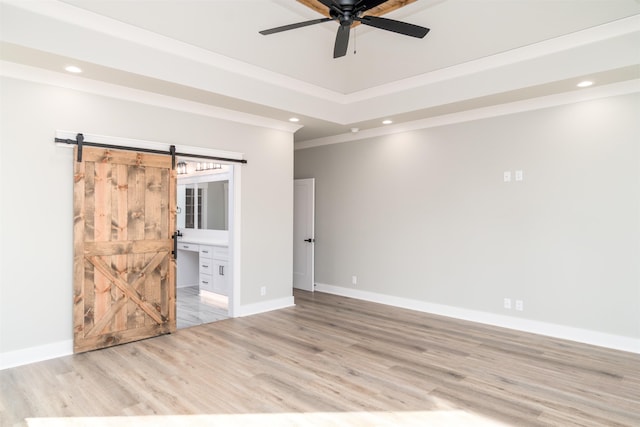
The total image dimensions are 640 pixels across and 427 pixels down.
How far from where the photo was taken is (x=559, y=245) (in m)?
4.52

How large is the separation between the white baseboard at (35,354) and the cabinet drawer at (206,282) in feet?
8.77

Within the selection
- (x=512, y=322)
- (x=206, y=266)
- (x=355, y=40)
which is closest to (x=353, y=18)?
(x=355, y=40)

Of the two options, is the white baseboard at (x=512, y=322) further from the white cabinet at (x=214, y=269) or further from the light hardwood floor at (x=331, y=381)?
the white cabinet at (x=214, y=269)

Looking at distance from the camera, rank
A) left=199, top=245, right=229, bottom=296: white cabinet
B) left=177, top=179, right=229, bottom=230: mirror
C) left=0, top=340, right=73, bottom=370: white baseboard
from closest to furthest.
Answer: left=0, top=340, right=73, bottom=370: white baseboard, left=199, top=245, right=229, bottom=296: white cabinet, left=177, top=179, right=229, bottom=230: mirror

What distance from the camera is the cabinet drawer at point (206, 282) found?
6.50 m

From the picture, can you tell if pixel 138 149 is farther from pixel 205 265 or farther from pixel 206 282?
pixel 206 282

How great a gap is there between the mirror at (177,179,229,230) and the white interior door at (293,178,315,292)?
1.26m

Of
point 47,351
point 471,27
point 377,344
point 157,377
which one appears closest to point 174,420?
point 157,377

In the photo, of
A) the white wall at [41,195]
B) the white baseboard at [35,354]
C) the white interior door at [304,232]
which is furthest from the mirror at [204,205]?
the white baseboard at [35,354]

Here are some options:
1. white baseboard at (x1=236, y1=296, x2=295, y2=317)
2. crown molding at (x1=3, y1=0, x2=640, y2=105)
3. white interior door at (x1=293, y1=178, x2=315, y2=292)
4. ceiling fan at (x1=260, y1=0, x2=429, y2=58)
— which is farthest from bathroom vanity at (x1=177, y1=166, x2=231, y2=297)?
ceiling fan at (x1=260, y1=0, x2=429, y2=58)

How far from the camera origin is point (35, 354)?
3.70 metres

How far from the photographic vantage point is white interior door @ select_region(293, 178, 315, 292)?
22.9ft

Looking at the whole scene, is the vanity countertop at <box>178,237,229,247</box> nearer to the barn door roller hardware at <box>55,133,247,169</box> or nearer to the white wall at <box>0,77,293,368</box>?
the barn door roller hardware at <box>55,133,247,169</box>

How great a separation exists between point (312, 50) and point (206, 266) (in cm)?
383
